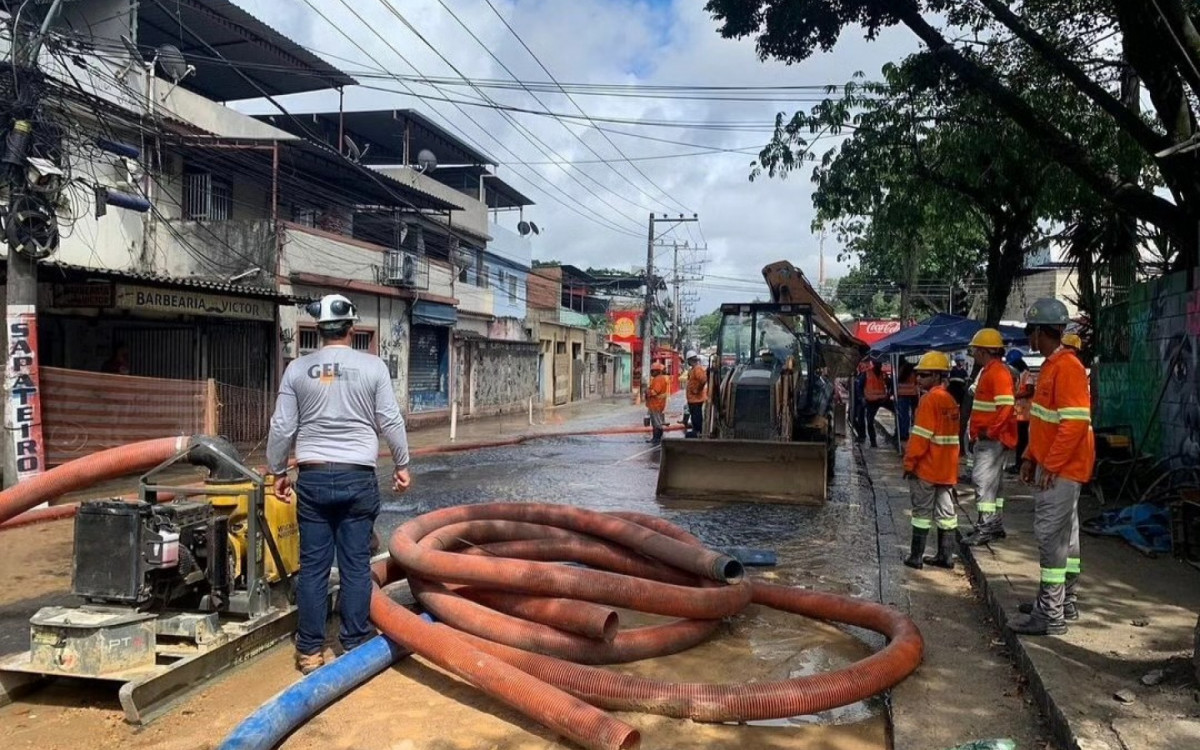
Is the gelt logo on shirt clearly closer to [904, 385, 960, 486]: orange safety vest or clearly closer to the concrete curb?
the concrete curb

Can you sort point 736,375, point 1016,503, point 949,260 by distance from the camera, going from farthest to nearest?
point 949,260 → point 736,375 → point 1016,503

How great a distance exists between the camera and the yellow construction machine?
9.89 m

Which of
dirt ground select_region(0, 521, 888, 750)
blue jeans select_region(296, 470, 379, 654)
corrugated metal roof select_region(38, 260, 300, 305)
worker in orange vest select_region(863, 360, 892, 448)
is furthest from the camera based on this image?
worker in orange vest select_region(863, 360, 892, 448)

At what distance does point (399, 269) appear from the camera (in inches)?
804

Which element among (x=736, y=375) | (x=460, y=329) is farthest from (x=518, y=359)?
(x=736, y=375)

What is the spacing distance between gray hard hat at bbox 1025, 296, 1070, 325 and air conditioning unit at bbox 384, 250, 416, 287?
55.6 ft

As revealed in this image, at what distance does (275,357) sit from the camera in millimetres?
16375

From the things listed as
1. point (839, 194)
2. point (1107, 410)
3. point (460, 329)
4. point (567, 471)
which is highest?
point (839, 194)

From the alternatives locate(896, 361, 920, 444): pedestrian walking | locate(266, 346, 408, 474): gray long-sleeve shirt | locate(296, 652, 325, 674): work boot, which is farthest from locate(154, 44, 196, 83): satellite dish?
locate(296, 652, 325, 674): work boot

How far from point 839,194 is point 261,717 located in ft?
37.5

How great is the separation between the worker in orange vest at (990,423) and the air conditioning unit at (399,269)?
51.9ft

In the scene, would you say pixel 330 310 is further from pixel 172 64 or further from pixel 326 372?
pixel 172 64

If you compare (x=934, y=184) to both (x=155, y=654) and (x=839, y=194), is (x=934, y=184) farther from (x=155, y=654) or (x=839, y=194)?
(x=155, y=654)

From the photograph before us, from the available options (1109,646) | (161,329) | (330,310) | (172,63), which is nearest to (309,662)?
(330,310)
